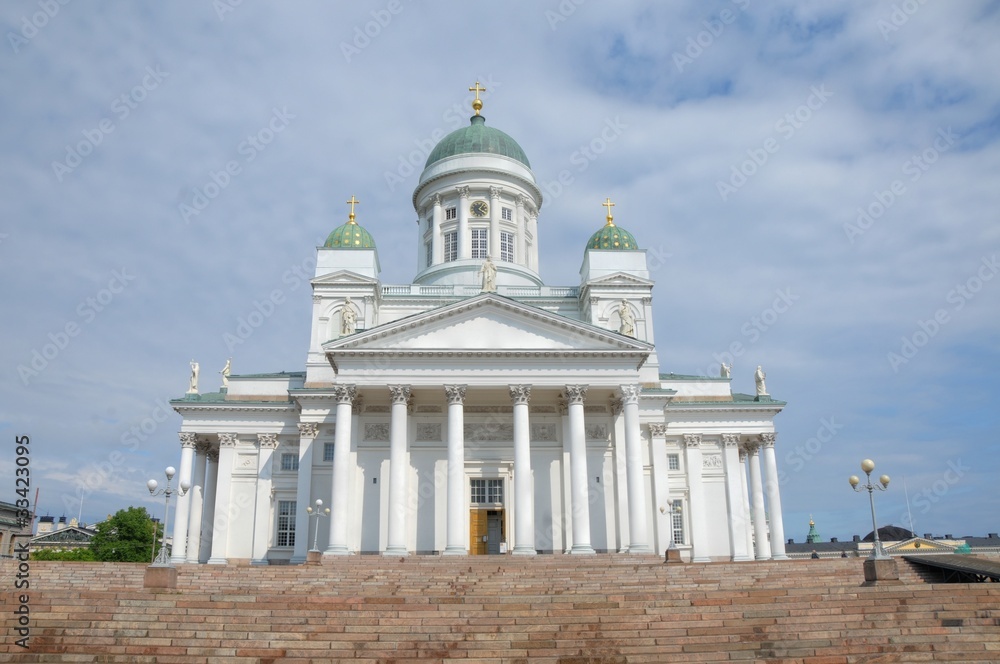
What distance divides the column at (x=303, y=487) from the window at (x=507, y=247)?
54.6 ft

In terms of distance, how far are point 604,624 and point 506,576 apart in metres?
9.01

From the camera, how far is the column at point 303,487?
38.2 meters

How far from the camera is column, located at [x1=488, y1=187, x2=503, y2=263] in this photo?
160 ft

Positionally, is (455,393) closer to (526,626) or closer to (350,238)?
(350,238)

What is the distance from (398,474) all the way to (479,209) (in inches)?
857

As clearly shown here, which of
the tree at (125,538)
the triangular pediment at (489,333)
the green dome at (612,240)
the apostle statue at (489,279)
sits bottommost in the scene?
the tree at (125,538)

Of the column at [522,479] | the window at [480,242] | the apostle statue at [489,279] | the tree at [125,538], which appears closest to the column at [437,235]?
the window at [480,242]

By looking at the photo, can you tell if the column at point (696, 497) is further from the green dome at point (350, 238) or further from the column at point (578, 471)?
the green dome at point (350, 238)

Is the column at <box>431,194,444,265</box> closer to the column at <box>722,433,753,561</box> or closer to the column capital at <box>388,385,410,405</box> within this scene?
the column capital at <box>388,385,410,405</box>

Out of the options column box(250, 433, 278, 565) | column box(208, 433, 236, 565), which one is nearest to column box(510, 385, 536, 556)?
column box(250, 433, 278, 565)

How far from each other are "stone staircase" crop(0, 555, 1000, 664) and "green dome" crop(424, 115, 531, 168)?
36.2 m

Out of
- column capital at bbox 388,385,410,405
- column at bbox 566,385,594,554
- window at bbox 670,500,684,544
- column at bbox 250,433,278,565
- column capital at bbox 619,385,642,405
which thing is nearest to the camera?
column at bbox 566,385,594,554

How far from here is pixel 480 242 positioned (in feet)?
162

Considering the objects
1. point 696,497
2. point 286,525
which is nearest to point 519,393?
point 696,497
